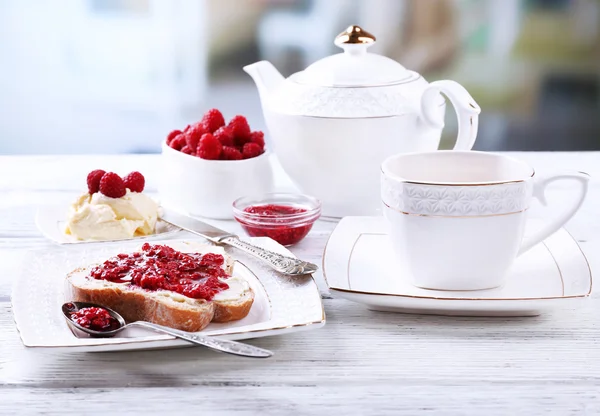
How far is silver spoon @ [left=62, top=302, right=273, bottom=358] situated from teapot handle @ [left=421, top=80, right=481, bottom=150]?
2.08 feet

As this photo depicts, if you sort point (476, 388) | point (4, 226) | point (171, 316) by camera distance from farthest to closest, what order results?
point (4, 226)
point (171, 316)
point (476, 388)

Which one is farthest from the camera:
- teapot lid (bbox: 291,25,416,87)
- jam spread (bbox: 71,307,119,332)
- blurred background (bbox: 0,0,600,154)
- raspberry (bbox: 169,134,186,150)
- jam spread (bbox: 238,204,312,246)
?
blurred background (bbox: 0,0,600,154)

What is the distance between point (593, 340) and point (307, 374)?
347 millimetres

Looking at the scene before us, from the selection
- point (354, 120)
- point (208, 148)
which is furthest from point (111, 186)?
point (354, 120)

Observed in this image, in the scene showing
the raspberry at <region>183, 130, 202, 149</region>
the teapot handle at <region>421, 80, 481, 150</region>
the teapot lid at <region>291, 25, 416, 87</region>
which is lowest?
the raspberry at <region>183, 130, 202, 149</region>

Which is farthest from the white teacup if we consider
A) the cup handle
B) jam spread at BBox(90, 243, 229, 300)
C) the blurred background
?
the blurred background

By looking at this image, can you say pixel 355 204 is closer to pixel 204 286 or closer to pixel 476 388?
pixel 204 286

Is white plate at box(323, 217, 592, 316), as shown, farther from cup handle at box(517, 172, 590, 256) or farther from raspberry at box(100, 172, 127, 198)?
raspberry at box(100, 172, 127, 198)

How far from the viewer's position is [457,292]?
1000 millimetres

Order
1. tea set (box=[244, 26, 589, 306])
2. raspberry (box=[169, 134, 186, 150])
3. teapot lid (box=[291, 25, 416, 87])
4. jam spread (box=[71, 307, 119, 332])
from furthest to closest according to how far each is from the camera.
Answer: raspberry (box=[169, 134, 186, 150]), teapot lid (box=[291, 25, 416, 87]), tea set (box=[244, 26, 589, 306]), jam spread (box=[71, 307, 119, 332])

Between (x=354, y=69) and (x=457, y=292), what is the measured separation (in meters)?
0.54

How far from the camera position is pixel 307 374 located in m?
0.85

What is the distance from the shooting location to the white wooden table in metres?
0.78

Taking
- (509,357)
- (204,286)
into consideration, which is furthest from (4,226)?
(509,357)
